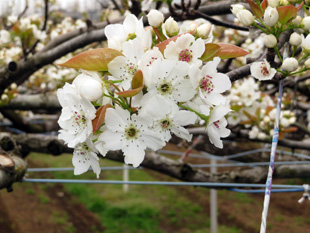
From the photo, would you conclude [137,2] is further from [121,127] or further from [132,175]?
[132,175]

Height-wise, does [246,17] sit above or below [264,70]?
above

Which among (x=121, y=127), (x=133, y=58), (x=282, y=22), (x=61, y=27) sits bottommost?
(x=121, y=127)

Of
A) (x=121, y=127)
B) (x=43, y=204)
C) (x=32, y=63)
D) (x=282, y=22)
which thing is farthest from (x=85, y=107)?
(x=43, y=204)

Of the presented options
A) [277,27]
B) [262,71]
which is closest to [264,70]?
[262,71]

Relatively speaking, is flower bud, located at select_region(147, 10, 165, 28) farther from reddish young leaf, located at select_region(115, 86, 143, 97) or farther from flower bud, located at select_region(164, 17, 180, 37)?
reddish young leaf, located at select_region(115, 86, 143, 97)

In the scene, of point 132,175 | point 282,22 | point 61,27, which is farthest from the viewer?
point 132,175

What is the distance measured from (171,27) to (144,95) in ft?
0.63

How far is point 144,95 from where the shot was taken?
0.71 metres

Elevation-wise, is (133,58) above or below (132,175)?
above

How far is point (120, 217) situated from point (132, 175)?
4.98ft

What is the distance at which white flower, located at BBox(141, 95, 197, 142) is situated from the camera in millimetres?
707

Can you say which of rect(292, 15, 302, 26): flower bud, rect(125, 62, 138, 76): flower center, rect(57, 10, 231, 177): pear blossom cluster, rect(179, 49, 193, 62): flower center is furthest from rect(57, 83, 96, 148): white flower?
rect(292, 15, 302, 26): flower bud

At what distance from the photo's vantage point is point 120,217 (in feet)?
15.6

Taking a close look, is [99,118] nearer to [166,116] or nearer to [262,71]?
[166,116]
